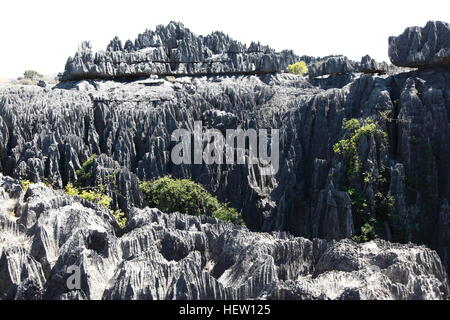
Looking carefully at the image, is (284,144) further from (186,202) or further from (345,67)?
(345,67)

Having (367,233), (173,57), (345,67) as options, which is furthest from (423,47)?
(173,57)

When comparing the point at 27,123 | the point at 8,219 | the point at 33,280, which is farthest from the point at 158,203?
the point at 33,280

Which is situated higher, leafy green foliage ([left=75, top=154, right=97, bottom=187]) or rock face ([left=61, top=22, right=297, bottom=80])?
rock face ([left=61, top=22, right=297, bottom=80])

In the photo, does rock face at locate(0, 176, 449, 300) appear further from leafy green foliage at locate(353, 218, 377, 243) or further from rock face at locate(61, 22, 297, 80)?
rock face at locate(61, 22, 297, 80)

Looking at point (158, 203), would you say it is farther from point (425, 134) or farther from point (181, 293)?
point (181, 293)

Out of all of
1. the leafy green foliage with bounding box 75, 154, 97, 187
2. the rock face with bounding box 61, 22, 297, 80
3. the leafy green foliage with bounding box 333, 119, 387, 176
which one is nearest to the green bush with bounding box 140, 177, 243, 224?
the leafy green foliage with bounding box 75, 154, 97, 187

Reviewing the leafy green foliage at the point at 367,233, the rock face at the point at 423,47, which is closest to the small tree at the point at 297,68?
the rock face at the point at 423,47
